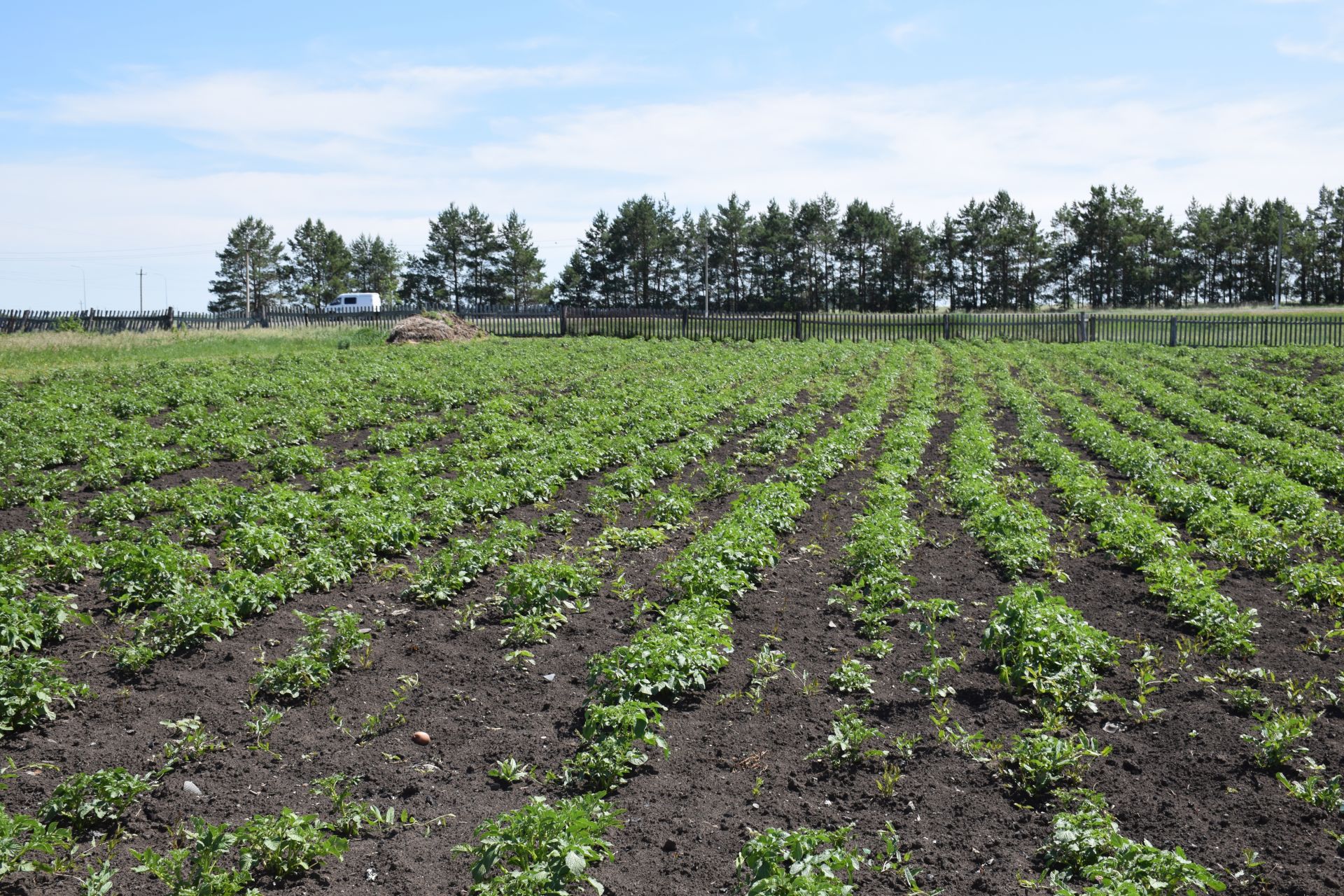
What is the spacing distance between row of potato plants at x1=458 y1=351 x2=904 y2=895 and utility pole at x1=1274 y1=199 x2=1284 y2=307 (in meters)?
84.4

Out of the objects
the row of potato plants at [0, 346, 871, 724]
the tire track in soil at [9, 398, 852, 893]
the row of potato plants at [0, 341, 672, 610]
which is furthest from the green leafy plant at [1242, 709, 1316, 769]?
the row of potato plants at [0, 341, 672, 610]

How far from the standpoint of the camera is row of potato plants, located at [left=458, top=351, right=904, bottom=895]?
3990 millimetres

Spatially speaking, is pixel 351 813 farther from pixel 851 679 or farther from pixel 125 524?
pixel 125 524

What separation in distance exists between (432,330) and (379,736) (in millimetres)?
32300

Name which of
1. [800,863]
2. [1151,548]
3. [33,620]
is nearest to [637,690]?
[800,863]

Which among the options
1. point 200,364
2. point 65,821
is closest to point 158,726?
point 65,821

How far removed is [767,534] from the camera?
352 inches

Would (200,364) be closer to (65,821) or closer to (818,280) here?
(65,821)

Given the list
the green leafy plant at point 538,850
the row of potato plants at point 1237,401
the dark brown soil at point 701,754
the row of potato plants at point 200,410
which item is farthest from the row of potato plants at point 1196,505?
the row of potato plants at point 200,410

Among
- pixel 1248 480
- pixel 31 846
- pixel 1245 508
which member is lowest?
pixel 31 846

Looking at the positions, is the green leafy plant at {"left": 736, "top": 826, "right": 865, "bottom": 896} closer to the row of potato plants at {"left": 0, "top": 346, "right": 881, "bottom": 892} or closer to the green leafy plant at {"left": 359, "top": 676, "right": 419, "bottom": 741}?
the green leafy plant at {"left": 359, "top": 676, "right": 419, "bottom": 741}

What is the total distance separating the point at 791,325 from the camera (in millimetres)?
40062

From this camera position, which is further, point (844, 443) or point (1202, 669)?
point (844, 443)

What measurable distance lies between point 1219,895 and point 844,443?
10.5 m
